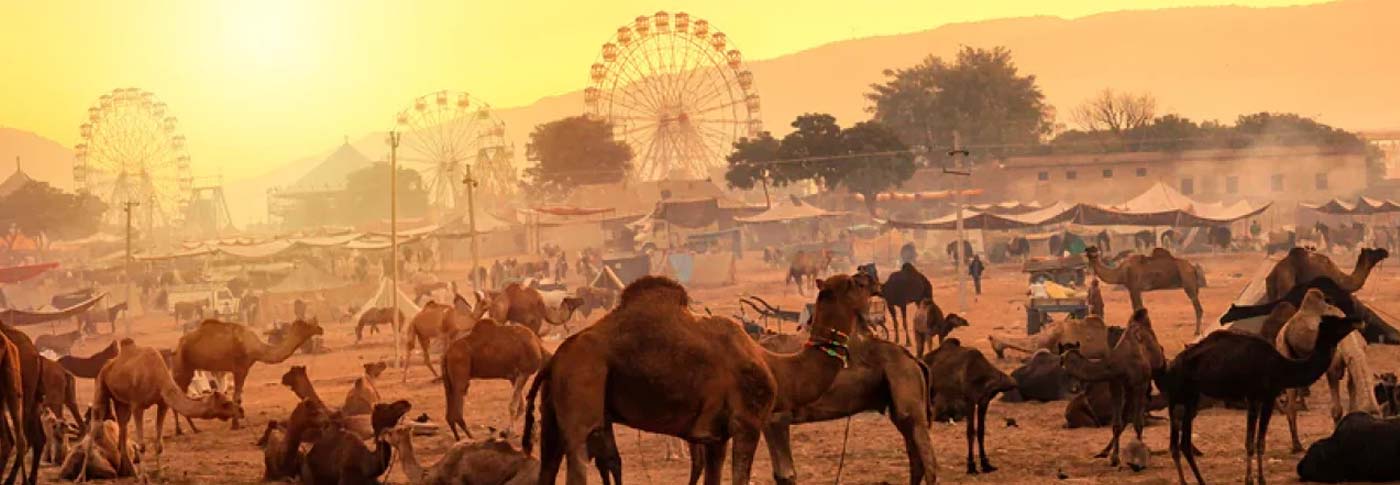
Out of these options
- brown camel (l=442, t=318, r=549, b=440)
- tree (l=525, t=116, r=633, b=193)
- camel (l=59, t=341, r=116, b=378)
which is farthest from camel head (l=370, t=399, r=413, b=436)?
tree (l=525, t=116, r=633, b=193)

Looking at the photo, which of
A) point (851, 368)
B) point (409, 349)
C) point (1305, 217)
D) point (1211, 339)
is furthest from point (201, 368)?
point (1305, 217)

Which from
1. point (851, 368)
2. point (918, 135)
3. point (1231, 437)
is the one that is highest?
point (918, 135)

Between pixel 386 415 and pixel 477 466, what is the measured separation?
1072 mm

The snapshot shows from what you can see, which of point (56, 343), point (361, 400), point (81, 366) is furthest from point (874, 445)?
point (56, 343)

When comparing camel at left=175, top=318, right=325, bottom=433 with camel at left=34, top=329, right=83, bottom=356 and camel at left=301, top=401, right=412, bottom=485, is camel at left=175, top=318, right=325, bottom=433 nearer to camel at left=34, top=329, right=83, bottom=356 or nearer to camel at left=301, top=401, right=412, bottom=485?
camel at left=301, top=401, right=412, bottom=485

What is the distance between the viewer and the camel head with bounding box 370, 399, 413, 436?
15680 mm

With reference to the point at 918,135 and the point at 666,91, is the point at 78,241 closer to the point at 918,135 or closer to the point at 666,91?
the point at 666,91

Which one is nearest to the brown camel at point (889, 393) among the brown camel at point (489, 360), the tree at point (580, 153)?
the brown camel at point (489, 360)

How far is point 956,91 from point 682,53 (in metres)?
30.4

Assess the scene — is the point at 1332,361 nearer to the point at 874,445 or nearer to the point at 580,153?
the point at 874,445

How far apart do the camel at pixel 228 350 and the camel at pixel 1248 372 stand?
43.3ft

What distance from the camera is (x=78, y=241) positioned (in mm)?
156500

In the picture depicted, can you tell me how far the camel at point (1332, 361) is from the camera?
16.7 m

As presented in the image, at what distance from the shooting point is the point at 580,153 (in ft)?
452
